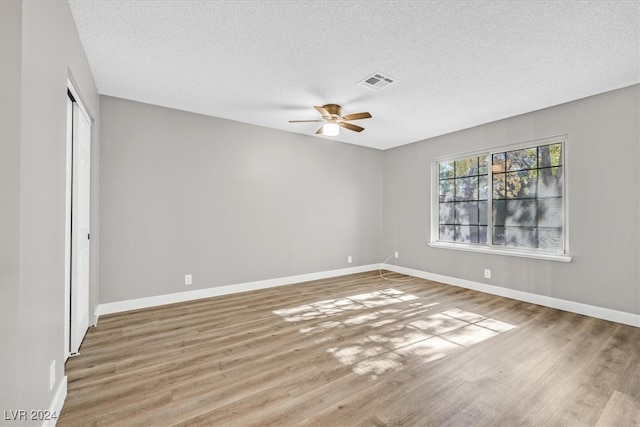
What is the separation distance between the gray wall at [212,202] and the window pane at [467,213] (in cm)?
191

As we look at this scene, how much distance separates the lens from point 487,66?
2.68 m

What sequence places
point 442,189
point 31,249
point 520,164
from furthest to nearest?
point 442,189 < point 520,164 < point 31,249

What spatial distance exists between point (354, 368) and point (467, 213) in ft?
11.9

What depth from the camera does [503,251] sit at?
415 cm

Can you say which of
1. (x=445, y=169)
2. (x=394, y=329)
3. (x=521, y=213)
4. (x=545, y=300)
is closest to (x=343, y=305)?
(x=394, y=329)

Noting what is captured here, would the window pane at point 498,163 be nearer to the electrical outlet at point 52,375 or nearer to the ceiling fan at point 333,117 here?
the ceiling fan at point 333,117

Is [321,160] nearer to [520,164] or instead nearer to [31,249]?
[520,164]

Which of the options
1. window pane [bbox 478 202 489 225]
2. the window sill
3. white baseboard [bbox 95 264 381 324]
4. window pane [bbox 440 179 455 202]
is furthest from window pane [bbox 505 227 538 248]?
white baseboard [bbox 95 264 381 324]

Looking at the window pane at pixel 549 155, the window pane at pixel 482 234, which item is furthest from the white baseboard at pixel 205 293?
the window pane at pixel 549 155

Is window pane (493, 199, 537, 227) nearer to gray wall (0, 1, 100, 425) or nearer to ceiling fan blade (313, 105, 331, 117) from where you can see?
ceiling fan blade (313, 105, 331, 117)

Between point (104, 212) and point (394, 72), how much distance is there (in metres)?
3.68

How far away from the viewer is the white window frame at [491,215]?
3.58 metres

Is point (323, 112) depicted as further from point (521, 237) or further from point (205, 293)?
point (521, 237)

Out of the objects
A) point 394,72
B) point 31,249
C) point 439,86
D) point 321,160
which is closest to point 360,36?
point 394,72
